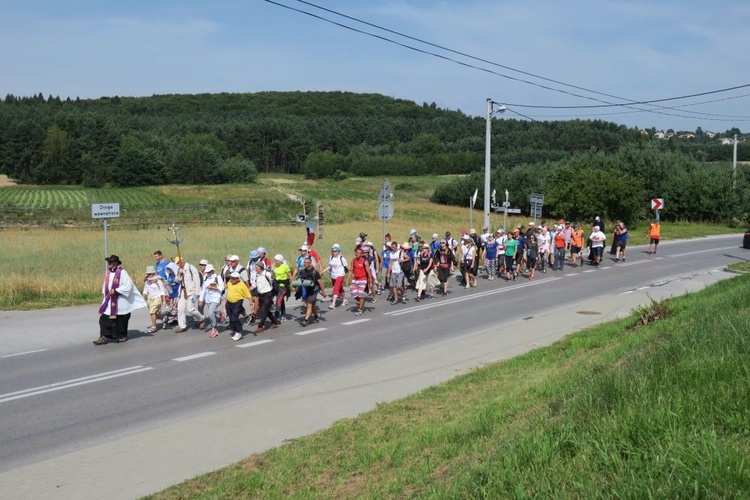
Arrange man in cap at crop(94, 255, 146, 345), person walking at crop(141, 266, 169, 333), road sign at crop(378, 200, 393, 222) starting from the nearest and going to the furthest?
man in cap at crop(94, 255, 146, 345) → person walking at crop(141, 266, 169, 333) → road sign at crop(378, 200, 393, 222)

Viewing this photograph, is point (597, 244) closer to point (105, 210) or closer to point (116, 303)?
point (105, 210)

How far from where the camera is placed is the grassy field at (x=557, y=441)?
4.00 meters

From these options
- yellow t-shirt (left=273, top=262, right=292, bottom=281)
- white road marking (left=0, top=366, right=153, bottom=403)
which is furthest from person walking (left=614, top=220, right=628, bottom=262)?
white road marking (left=0, top=366, right=153, bottom=403)

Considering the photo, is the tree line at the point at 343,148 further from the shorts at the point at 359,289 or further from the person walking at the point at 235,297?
the person walking at the point at 235,297

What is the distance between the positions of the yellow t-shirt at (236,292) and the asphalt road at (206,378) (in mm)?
878

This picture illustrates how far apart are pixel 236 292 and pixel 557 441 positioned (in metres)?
10.4

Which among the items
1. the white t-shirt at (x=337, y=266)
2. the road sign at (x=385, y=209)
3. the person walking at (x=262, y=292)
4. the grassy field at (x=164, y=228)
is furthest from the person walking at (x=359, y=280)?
the grassy field at (x=164, y=228)

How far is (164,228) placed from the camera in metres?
51.1

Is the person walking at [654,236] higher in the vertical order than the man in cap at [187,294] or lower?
higher

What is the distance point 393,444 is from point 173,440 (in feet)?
9.04

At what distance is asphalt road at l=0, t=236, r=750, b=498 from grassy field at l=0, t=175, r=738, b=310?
129 inches

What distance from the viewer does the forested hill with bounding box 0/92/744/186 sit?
107812mm

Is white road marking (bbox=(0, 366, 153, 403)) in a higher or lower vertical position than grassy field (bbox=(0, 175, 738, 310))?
lower

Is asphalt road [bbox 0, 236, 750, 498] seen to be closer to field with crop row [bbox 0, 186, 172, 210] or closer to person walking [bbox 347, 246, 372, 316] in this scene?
person walking [bbox 347, 246, 372, 316]
